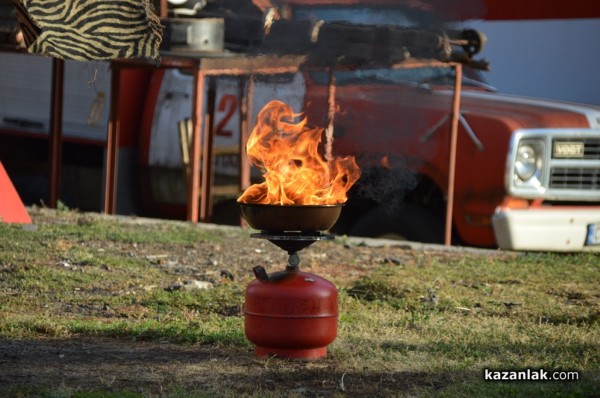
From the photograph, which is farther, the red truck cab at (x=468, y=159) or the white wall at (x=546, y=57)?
the white wall at (x=546, y=57)

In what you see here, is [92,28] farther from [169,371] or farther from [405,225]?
[405,225]

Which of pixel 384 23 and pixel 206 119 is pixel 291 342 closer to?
pixel 384 23

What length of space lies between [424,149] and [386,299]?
3.14 meters

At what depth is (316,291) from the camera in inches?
226

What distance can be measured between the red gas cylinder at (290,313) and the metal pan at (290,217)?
0.81 feet

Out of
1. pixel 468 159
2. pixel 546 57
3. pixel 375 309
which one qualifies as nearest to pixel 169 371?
pixel 375 309

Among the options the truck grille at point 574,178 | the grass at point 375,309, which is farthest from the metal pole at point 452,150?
the truck grille at point 574,178

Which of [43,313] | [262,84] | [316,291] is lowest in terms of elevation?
[43,313]

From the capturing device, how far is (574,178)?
34.6 feet

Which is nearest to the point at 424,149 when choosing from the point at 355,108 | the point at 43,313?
the point at 355,108

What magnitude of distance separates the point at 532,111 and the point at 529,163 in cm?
53

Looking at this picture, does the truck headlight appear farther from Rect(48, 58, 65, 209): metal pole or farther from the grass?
Rect(48, 58, 65, 209): metal pole

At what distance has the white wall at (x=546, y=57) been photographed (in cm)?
1176

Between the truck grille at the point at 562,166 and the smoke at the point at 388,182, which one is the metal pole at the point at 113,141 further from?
the truck grille at the point at 562,166
